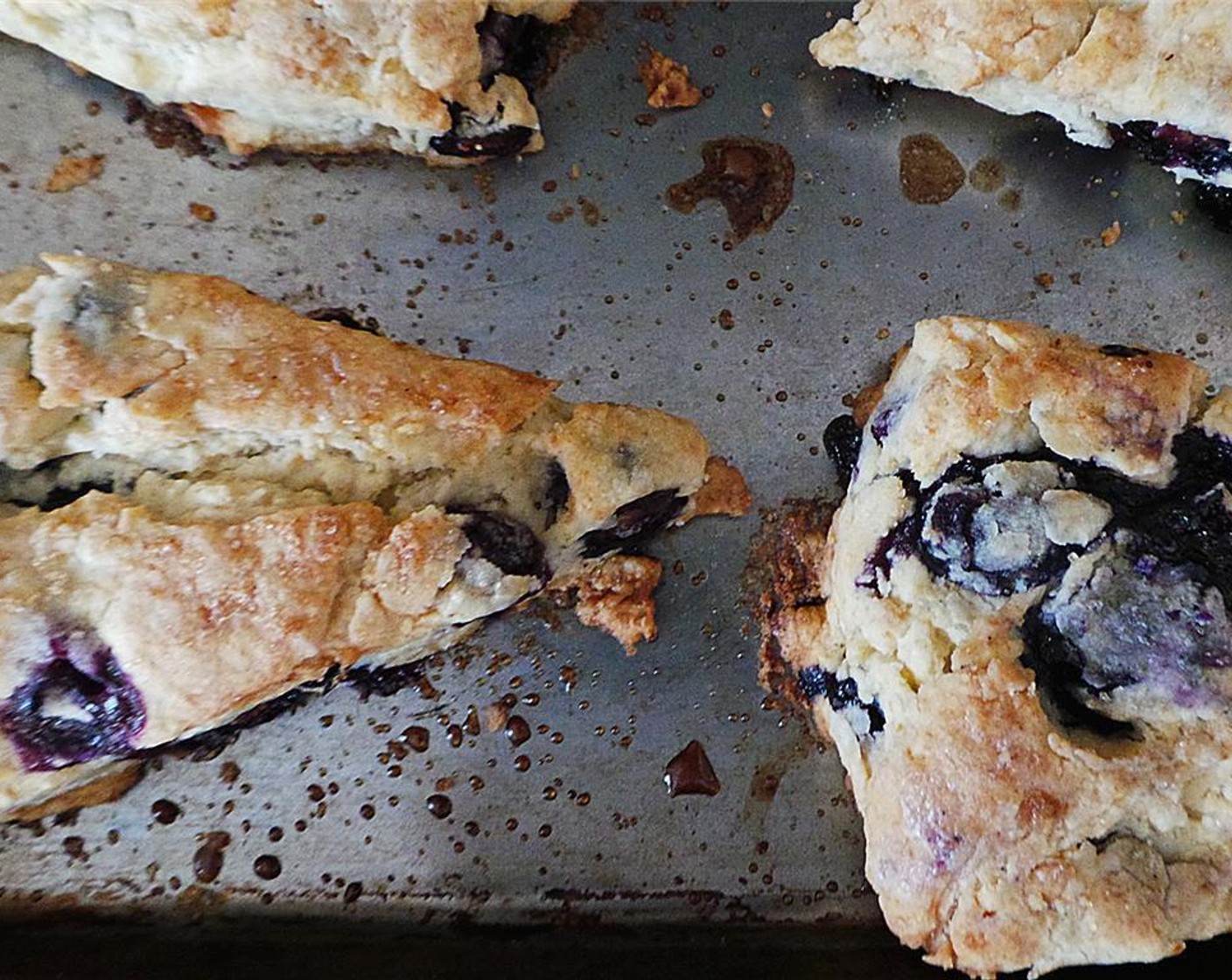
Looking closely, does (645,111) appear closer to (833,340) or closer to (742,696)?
(833,340)

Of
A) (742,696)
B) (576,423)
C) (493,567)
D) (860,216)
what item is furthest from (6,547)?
(860,216)

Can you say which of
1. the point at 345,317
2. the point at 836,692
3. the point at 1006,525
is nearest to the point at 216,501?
the point at 345,317

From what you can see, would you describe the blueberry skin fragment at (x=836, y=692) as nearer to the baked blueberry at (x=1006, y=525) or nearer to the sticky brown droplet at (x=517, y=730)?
the baked blueberry at (x=1006, y=525)

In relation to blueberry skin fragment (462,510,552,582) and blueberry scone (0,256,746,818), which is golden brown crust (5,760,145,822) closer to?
blueberry scone (0,256,746,818)

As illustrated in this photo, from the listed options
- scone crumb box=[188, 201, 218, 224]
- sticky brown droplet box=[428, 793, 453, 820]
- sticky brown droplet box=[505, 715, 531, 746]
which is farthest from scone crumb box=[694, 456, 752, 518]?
scone crumb box=[188, 201, 218, 224]

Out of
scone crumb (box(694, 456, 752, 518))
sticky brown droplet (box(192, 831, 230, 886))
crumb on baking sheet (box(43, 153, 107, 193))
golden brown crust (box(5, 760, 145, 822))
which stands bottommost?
sticky brown droplet (box(192, 831, 230, 886))

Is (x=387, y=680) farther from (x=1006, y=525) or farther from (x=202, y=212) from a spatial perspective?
(x=1006, y=525)
